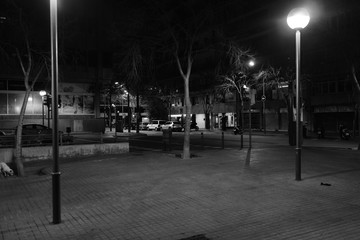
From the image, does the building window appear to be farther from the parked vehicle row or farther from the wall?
the wall

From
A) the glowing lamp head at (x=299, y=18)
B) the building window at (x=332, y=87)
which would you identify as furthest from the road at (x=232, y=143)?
the building window at (x=332, y=87)

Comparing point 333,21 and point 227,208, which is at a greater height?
point 333,21

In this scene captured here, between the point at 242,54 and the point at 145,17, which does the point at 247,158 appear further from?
the point at 145,17

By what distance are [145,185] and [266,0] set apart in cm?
4516

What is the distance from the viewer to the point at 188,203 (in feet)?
25.0

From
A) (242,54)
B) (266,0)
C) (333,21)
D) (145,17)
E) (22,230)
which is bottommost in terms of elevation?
(22,230)

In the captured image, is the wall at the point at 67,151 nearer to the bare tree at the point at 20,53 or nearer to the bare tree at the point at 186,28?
the bare tree at the point at 20,53

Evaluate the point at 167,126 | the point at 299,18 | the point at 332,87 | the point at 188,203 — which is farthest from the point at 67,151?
the point at 167,126

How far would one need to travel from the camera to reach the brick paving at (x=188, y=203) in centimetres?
579

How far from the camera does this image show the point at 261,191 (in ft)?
28.4

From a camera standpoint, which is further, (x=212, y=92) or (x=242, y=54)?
(x=212, y=92)

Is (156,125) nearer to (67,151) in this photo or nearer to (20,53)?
(67,151)

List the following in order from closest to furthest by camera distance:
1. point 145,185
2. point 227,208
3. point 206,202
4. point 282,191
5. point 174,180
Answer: point 227,208
point 206,202
point 282,191
point 145,185
point 174,180

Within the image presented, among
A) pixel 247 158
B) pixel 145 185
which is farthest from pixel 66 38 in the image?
→ pixel 247 158
